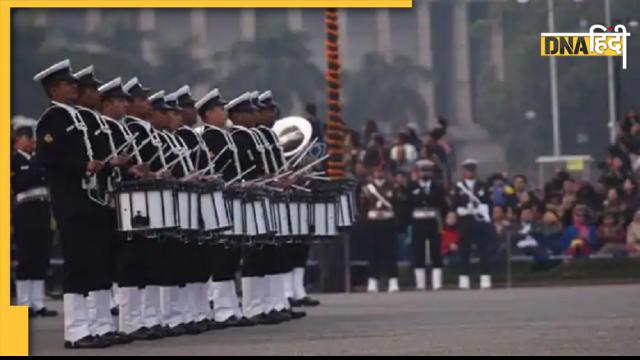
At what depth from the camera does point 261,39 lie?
86.9 ft

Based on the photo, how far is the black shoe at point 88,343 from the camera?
14445mm

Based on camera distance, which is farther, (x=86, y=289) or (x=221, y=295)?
(x=221, y=295)

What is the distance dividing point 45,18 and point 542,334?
39.0 feet

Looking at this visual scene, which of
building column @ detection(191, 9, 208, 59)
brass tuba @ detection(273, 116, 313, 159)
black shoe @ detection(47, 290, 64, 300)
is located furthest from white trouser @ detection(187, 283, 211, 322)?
building column @ detection(191, 9, 208, 59)

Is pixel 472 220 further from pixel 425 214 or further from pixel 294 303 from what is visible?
pixel 294 303

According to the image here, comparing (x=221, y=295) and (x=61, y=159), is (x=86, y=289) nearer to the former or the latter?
(x=61, y=159)

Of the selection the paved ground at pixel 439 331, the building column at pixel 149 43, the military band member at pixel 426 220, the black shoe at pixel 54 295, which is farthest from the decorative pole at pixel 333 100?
the black shoe at pixel 54 295

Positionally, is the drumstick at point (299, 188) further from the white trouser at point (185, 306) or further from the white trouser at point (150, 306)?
the white trouser at point (150, 306)

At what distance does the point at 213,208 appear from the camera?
15.8 metres

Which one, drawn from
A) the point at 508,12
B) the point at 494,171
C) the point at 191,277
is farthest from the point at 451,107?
the point at 191,277

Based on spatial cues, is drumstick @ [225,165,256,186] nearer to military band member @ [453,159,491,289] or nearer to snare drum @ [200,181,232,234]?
snare drum @ [200,181,232,234]

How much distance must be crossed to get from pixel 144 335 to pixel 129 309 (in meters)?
0.23

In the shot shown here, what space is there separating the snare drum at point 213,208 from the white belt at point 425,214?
32.1 feet

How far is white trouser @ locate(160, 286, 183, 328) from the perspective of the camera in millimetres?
16281
